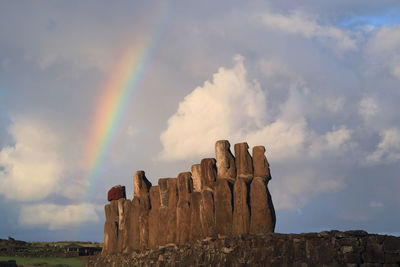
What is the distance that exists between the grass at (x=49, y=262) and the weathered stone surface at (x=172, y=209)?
930 inches

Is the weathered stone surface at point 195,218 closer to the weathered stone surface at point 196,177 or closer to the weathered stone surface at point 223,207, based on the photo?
the weathered stone surface at point 196,177

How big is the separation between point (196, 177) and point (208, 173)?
1019mm

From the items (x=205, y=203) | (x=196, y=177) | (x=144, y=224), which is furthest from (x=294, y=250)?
(x=144, y=224)

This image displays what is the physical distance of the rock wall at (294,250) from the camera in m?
10.4

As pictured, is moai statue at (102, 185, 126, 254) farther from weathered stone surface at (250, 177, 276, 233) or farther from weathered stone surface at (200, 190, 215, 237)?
weathered stone surface at (250, 177, 276, 233)

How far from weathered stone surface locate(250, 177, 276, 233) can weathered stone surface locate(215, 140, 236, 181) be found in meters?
1.32

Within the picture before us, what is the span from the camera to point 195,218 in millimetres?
17359

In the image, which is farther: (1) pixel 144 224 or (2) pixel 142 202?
(2) pixel 142 202

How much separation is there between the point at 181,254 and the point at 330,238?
7051 millimetres

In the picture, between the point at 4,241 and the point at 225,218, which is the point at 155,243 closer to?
the point at 225,218

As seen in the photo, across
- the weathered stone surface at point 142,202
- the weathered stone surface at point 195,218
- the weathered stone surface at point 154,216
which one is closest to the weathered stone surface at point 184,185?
the weathered stone surface at point 195,218

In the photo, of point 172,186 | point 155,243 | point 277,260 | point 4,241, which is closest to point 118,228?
point 155,243

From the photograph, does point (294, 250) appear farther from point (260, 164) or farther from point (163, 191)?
point (163, 191)

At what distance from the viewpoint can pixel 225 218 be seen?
623 inches
